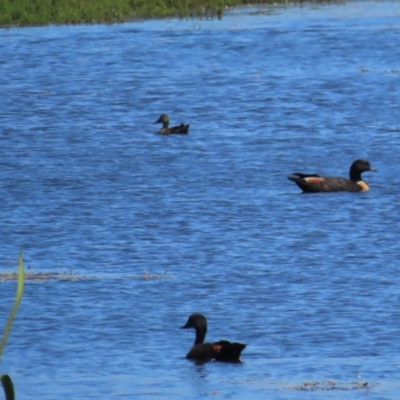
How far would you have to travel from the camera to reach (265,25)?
39938 mm

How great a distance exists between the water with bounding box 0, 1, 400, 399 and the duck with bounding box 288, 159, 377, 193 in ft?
0.49

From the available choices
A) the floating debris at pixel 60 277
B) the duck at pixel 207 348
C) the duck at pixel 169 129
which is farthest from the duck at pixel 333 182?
the duck at pixel 207 348

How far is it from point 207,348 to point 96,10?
95.8 feet

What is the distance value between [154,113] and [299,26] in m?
12.1

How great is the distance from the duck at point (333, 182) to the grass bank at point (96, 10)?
65.3ft

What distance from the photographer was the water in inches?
436

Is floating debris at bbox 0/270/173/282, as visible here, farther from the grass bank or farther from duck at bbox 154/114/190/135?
the grass bank

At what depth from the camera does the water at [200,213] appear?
1109 centimetres

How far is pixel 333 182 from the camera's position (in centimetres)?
1956

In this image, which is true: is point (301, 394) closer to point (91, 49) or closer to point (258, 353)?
point (258, 353)

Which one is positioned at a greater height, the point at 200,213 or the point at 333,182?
the point at 200,213

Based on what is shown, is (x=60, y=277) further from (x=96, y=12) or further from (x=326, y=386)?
(x=96, y=12)

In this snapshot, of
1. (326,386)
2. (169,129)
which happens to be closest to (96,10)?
(169,129)

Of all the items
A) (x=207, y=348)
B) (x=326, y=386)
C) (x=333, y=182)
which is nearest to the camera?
(x=326, y=386)
